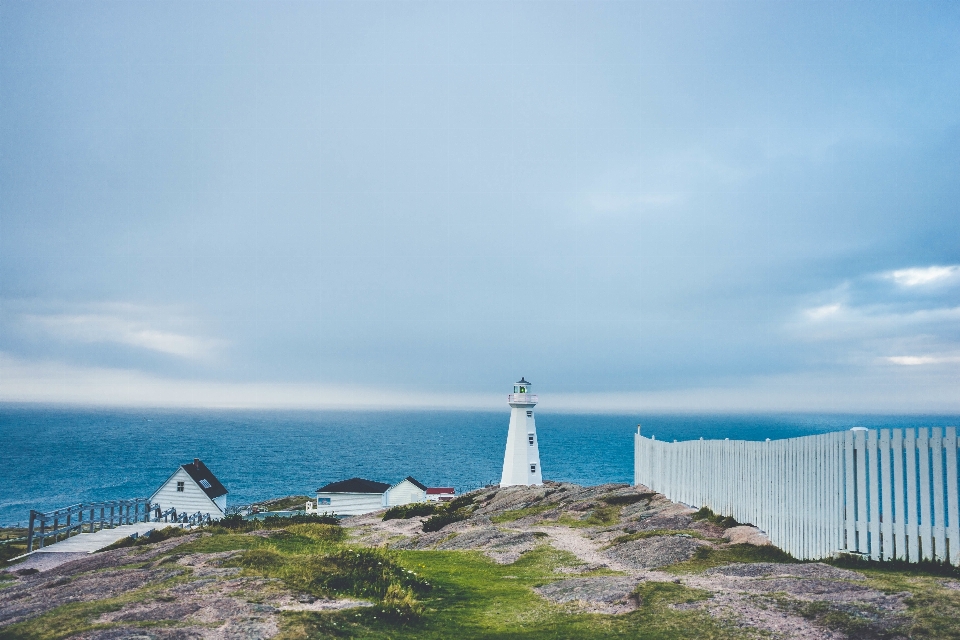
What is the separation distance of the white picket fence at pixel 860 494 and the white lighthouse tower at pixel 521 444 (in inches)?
1295

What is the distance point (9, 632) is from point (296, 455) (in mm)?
135079

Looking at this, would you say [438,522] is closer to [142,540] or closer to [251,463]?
[142,540]

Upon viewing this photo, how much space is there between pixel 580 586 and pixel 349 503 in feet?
146

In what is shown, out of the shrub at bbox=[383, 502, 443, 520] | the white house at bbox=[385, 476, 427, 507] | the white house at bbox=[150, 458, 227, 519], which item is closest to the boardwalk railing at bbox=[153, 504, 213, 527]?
the white house at bbox=[150, 458, 227, 519]

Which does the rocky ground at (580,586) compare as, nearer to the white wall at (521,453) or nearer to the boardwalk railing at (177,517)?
the boardwalk railing at (177,517)

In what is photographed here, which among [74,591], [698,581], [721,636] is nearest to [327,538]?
[74,591]

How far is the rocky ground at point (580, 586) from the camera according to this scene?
8859 millimetres

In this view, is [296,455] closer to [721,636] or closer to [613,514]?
[613,514]

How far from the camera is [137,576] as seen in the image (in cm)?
1294

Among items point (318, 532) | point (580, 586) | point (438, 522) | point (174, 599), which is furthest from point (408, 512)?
point (174, 599)

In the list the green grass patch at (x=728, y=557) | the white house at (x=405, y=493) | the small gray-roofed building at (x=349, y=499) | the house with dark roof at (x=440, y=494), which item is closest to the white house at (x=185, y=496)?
the small gray-roofed building at (x=349, y=499)

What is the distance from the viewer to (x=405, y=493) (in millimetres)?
55562

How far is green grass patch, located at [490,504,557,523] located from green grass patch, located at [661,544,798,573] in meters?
14.8

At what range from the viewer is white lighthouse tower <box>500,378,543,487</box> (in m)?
49.2
